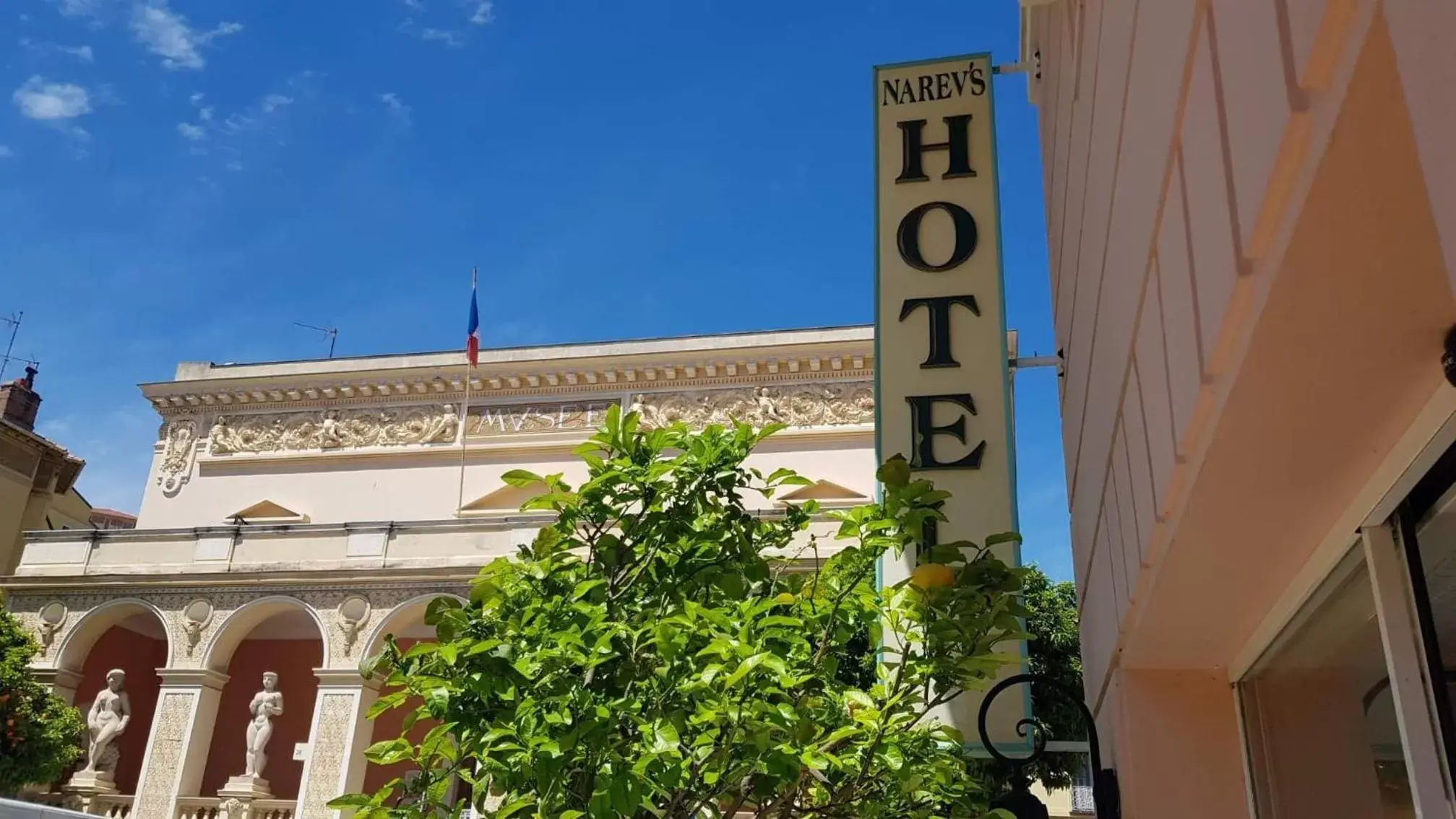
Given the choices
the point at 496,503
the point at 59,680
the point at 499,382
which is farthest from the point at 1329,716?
the point at 499,382

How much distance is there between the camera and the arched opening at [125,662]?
22672 millimetres

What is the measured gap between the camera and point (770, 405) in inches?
1045

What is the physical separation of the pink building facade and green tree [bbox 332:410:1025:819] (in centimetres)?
70

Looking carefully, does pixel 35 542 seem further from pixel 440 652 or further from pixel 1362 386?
pixel 1362 386

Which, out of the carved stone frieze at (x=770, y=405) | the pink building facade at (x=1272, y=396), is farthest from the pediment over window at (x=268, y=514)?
the pink building facade at (x=1272, y=396)

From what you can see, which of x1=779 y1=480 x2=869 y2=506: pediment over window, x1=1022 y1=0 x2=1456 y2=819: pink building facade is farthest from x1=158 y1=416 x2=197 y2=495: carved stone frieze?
x1=1022 y1=0 x2=1456 y2=819: pink building facade

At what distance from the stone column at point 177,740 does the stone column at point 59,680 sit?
2309 mm

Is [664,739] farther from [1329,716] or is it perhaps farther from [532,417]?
[532,417]

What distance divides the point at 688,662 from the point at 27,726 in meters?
20.0

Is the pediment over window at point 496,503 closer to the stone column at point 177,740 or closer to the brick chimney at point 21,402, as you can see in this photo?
the stone column at point 177,740

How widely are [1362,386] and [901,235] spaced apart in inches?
217

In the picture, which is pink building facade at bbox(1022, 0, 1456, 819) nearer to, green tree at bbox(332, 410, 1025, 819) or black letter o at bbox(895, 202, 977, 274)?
green tree at bbox(332, 410, 1025, 819)

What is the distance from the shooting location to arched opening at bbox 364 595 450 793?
21328mm

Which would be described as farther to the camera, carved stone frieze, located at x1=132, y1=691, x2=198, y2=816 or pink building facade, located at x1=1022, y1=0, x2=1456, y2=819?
carved stone frieze, located at x1=132, y1=691, x2=198, y2=816
